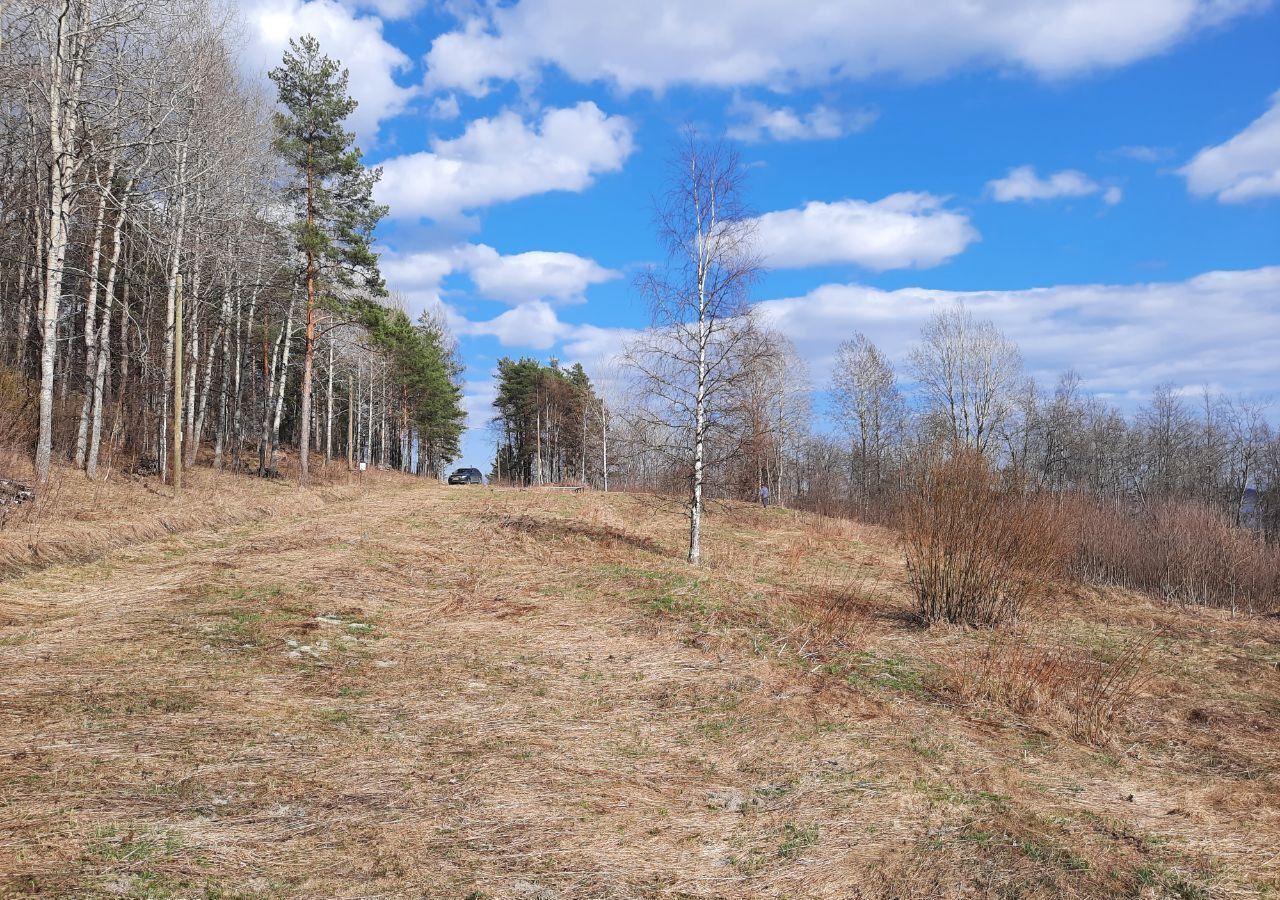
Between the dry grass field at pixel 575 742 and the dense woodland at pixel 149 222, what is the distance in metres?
8.07

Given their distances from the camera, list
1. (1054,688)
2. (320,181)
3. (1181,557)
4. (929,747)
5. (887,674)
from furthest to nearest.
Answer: (320,181), (1181,557), (887,674), (1054,688), (929,747)

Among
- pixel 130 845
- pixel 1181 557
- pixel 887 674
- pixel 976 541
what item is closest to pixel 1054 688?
pixel 887 674

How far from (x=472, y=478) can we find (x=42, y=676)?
1449 inches

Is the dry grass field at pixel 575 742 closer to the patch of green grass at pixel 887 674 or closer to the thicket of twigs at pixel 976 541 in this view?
the patch of green grass at pixel 887 674

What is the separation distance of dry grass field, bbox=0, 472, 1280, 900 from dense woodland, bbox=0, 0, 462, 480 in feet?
26.5

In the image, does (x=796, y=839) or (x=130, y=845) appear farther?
(x=796, y=839)

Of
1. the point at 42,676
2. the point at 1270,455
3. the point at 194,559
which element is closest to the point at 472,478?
the point at 194,559

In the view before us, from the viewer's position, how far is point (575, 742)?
491 centimetres

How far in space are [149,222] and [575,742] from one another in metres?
18.4

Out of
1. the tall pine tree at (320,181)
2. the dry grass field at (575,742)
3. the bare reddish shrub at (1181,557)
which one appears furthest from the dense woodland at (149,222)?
the bare reddish shrub at (1181,557)

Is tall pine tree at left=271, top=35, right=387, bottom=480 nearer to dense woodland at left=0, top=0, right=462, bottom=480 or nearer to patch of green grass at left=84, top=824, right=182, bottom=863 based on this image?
dense woodland at left=0, top=0, right=462, bottom=480

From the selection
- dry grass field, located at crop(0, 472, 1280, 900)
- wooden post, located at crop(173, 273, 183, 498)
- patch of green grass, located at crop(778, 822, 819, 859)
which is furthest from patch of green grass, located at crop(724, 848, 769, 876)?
wooden post, located at crop(173, 273, 183, 498)

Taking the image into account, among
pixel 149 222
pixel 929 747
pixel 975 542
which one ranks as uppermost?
pixel 149 222

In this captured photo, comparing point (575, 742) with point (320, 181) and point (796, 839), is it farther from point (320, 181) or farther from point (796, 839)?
point (320, 181)
